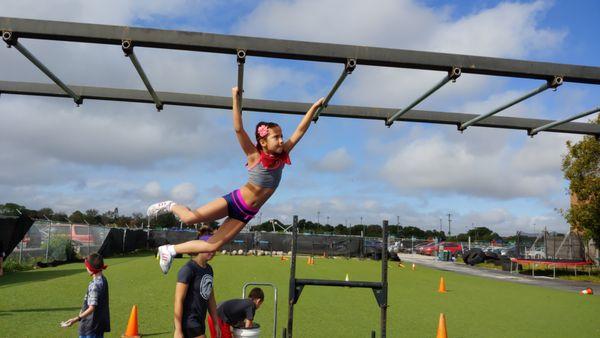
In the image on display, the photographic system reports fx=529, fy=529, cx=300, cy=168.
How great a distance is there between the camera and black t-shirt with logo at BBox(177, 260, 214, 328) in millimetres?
5617

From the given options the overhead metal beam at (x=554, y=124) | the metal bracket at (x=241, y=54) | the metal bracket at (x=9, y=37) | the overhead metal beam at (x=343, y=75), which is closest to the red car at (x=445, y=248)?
the overhead metal beam at (x=554, y=124)

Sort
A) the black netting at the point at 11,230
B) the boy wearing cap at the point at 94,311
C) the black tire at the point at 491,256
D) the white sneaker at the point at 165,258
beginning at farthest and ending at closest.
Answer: the black tire at the point at 491,256, the black netting at the point at 11,230, the boy wearing cap at the point at 94,311, the white sneaker at the point at 165,258

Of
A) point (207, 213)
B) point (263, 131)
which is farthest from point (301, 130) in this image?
point (207, 213)

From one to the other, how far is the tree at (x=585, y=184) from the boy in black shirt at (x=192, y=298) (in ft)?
83.5

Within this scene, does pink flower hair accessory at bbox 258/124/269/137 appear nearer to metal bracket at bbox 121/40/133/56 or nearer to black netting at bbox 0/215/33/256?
metal bracket at bbox 121/40/133/56

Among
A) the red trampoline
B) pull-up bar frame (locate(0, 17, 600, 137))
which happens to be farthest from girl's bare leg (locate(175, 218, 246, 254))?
the red trampoline

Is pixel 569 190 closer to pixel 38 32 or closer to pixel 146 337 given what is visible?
pixel 146 337

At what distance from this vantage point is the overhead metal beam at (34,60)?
4039 millimetres

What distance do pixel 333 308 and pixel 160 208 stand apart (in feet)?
27.8

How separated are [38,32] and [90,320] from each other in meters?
3.53

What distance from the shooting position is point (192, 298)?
5648 mm

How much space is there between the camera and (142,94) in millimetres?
5430

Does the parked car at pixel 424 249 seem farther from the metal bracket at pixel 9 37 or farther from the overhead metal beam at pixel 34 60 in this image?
the metal bracket at pixel 9 37

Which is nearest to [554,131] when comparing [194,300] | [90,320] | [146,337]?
[194,300]
